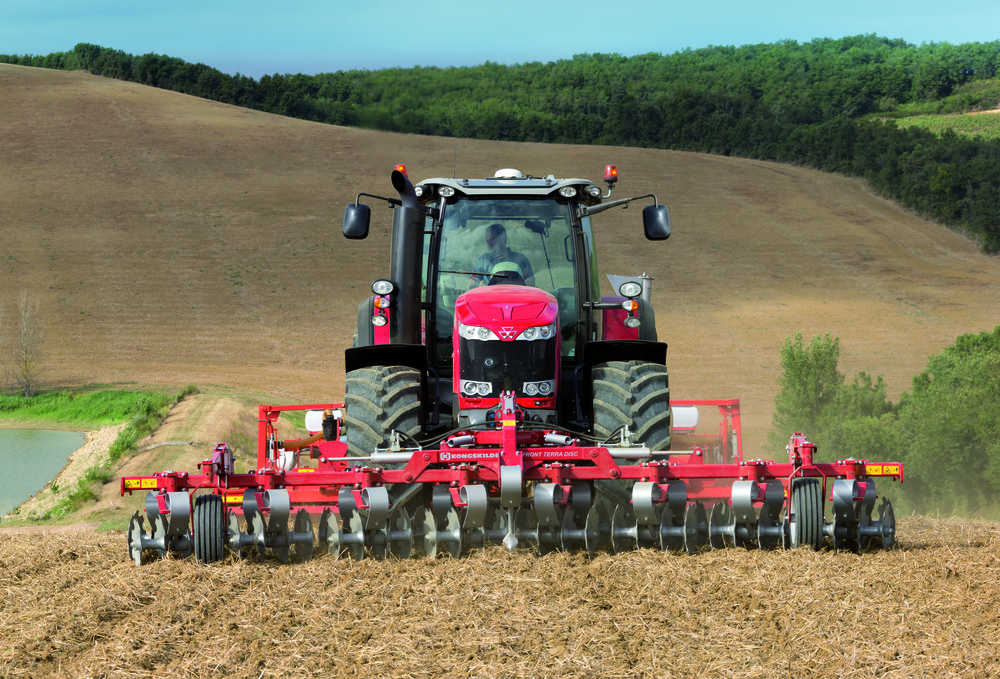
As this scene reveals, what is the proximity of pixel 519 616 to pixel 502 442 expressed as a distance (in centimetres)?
151

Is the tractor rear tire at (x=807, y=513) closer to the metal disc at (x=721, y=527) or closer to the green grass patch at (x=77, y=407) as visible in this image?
the metal disc at (x=721, y=527)

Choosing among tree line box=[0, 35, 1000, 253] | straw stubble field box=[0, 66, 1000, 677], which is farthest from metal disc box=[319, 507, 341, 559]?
tree line box=[0, 35, 1000, 253]

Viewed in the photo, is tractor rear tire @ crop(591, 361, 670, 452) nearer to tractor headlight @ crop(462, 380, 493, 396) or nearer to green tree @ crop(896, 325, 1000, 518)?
tractor headlight @ crop(462, 380, 493, 396)

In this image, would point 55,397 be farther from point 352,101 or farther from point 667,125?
point 667,125

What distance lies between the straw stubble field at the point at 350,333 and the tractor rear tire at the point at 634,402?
1013 millimetres

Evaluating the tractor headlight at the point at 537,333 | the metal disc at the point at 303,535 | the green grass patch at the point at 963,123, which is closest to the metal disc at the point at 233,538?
the metal disc at the point at 303,535

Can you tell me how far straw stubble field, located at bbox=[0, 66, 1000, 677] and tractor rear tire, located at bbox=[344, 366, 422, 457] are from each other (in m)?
1.07

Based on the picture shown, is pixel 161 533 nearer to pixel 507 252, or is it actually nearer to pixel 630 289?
pixel 507 252

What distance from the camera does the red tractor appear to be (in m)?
6.70

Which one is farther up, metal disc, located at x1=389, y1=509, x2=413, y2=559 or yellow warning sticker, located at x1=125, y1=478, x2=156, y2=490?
yellow warning sticker, located at x1=125, y1=478, x2=156, y2=490

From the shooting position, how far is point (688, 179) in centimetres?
5803

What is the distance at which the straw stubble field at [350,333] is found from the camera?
17.2 ft

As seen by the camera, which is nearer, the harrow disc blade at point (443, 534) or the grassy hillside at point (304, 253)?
the harrow disc blade at point (443, 534)

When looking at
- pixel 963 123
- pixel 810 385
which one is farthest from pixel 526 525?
pixel 963 123
